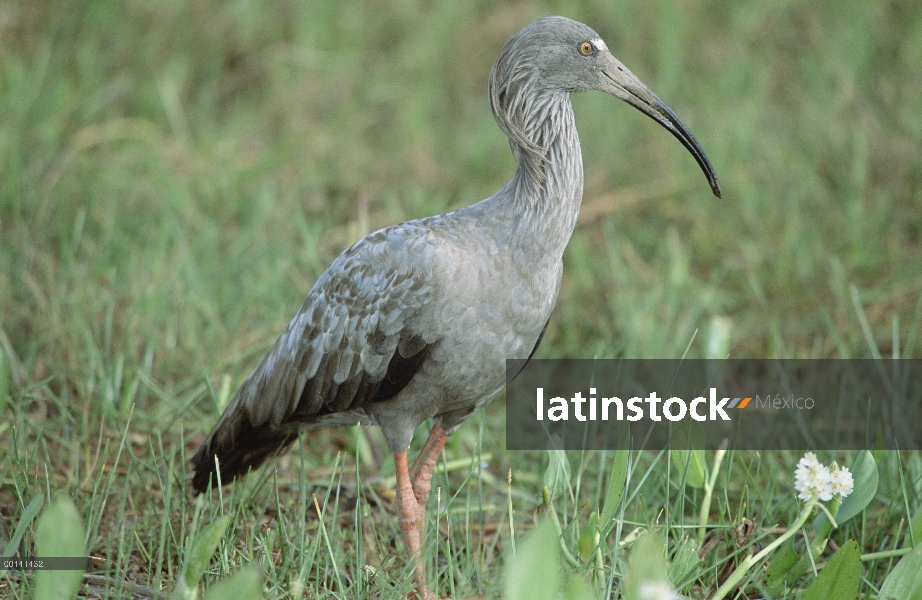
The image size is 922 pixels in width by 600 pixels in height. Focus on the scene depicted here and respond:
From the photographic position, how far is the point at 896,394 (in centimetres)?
407

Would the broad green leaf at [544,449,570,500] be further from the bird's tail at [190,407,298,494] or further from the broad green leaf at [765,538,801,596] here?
the bird's tail at [190,407,298,494]

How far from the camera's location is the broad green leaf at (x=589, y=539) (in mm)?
3113

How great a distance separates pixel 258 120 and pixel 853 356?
4.82 m

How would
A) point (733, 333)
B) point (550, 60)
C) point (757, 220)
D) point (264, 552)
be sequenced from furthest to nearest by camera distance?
point (757, 220)
point (733, 333)
point (550, 60)
point (264, 552)

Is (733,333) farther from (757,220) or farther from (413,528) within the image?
(413,528)

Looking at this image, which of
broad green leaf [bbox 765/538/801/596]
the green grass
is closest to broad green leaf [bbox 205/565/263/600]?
the green grass

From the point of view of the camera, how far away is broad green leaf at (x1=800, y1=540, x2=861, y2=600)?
289 centimetres

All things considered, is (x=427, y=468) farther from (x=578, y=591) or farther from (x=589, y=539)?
(x=578, y=591)

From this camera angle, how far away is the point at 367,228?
15.8 feet

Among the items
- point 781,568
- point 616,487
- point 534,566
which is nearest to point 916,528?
point 781,568

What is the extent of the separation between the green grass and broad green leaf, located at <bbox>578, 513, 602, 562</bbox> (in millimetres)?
72

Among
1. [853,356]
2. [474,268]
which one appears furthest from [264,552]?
[853,356]

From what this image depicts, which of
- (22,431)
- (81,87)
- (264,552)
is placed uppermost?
(81,87)

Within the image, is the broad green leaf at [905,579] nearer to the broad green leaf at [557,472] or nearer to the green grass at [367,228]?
the green grass at [367,228]
